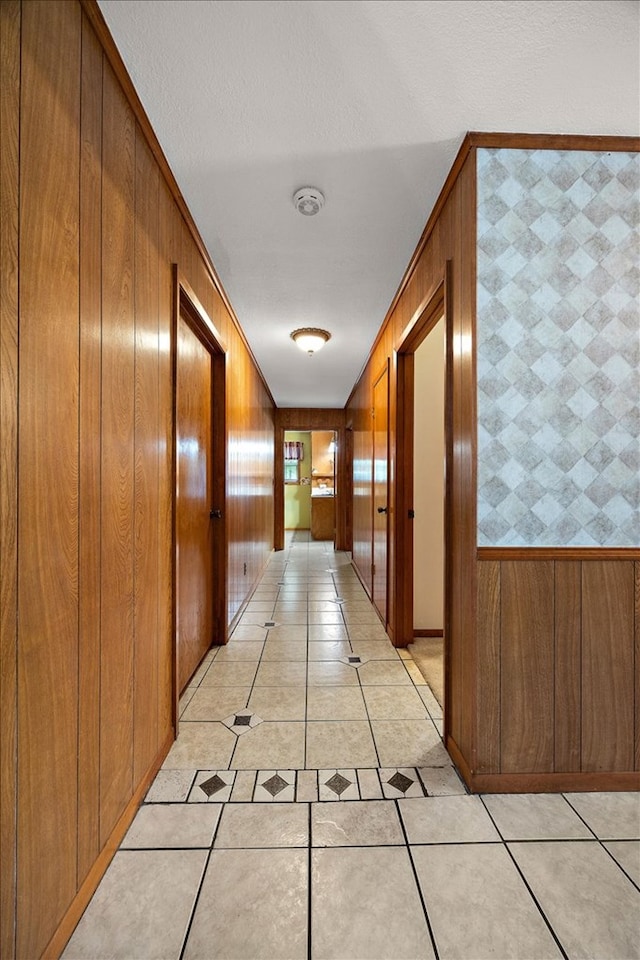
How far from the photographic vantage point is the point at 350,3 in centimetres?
121

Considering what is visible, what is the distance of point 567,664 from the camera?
1689 mm

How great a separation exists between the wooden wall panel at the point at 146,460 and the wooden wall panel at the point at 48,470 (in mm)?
432

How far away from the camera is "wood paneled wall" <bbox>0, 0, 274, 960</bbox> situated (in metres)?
0.93

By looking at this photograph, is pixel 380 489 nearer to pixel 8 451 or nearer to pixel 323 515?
pixel 8 451

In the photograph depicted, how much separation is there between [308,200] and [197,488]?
169 centimetres

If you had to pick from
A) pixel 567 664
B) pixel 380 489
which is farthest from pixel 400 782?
pixel 380 489

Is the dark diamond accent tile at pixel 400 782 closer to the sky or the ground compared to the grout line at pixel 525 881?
closer to the sky

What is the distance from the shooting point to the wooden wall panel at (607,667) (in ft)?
5.56

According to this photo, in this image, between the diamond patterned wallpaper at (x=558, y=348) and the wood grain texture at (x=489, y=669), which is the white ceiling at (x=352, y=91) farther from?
the wood grain texture at (x=489, y=669)

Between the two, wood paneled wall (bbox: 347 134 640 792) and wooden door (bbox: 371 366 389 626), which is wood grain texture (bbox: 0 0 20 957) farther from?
wooden door (bbox: 371 366 389 626)

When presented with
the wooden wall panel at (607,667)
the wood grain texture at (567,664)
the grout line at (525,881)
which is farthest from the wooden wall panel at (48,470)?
the wooden wall panel at (607,667)

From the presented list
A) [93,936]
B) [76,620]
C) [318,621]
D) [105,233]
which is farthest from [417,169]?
[318,621]

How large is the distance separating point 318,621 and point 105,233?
313cm

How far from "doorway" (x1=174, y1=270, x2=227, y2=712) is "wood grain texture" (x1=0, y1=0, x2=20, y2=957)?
111 centimetres
